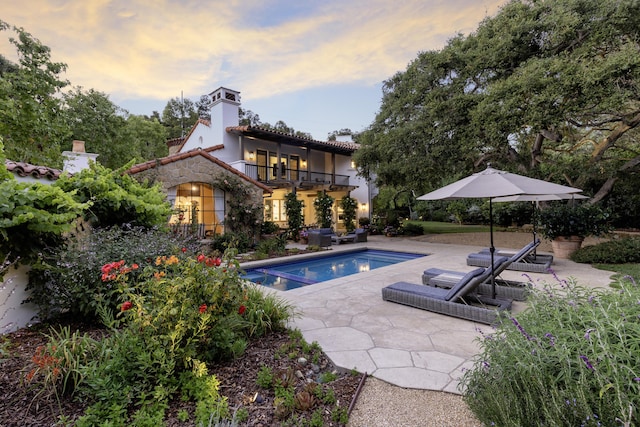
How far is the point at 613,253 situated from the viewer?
792cm

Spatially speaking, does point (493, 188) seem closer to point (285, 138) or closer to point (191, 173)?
point (191, 173)

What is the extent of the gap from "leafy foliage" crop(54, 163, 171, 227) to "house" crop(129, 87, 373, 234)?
2.97m

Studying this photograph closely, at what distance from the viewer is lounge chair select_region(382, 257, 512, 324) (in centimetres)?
427

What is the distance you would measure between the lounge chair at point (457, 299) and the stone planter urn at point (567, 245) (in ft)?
20.4

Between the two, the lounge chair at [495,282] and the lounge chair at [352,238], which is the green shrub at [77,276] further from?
the lounge chair at [352,238]

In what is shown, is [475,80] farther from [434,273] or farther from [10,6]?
[10,6]

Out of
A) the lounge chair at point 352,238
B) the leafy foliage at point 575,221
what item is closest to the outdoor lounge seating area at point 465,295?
the leafy foliage at point 575,221

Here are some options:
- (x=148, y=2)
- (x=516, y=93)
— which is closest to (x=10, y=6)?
(x=148, y=2)

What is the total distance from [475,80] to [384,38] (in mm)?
4029

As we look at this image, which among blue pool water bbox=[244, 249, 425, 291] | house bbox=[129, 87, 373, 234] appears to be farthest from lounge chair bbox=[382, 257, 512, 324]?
house bbox=[129, 87, 373, 234]

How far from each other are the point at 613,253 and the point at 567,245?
1212mm

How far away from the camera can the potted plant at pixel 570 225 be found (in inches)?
345

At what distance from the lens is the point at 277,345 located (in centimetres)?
341

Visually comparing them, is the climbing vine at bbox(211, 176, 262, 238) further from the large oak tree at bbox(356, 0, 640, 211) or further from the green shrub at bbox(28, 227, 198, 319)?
the green shrub at bbox(28, 227, 198, 319)
